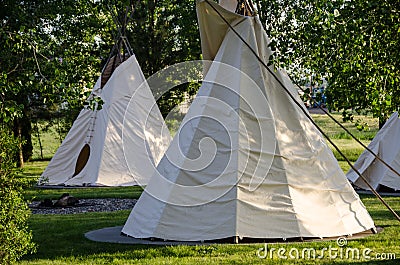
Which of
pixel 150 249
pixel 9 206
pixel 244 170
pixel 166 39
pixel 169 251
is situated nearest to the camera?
pixel 9 206

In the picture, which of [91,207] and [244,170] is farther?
[91,207]

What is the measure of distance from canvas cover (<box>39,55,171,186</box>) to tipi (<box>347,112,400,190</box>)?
5.86 m

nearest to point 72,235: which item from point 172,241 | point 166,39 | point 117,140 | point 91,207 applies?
point 172,241

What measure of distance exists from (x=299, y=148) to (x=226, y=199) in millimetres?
1318

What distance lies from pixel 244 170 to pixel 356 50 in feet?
6.96

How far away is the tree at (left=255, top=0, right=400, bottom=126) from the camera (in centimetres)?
782

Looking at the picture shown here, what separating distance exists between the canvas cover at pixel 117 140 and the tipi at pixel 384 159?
19.2 feet

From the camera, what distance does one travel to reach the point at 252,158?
9289 mm

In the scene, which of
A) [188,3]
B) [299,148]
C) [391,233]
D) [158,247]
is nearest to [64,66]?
[158,247]

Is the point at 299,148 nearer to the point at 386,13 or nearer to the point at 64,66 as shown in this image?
the point at 386,13

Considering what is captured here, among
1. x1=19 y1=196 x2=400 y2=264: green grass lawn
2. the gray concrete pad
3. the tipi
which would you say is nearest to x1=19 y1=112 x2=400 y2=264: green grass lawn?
x1=19 y1=196 x2=400 y2=264: green grass lawn

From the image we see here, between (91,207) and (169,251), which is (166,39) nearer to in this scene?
(91,207)

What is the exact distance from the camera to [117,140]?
20.2 metres

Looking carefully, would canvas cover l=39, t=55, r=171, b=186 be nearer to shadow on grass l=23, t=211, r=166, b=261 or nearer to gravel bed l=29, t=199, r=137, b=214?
gravel bed l=29, t=199, r=137, b=214
